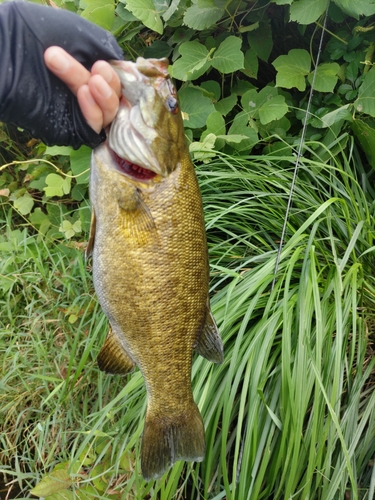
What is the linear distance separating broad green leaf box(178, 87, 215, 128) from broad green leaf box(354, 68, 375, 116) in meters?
0.71

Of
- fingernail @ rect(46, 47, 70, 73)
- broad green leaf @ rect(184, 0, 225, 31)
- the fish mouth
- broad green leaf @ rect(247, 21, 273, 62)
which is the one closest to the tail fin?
the fish mouth

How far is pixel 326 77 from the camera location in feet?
7.47

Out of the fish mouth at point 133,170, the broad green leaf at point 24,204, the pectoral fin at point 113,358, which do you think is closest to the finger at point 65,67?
the fish mouth at point 133,170

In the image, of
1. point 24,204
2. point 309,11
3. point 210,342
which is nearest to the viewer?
point 210,342

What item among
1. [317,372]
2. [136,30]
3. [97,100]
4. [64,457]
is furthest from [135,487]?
[136,30]

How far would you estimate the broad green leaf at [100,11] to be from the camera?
7.52 feet

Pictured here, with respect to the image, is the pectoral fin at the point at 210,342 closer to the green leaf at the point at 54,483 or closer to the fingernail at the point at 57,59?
the fingernail at the point at 57,59

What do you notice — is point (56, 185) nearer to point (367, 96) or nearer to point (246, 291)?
point (246, 291)

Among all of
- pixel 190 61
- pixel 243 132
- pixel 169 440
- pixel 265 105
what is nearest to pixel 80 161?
pixel 190 61

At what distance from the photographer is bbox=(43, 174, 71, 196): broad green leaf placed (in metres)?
2.52

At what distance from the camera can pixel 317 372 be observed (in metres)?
1.55

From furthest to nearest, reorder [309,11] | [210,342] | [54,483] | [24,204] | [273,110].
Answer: [24,204] < [273,110] < [309,11] < [54,483] < [210,342]

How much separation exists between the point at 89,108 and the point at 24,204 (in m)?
2.07

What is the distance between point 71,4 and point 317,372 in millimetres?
2389
